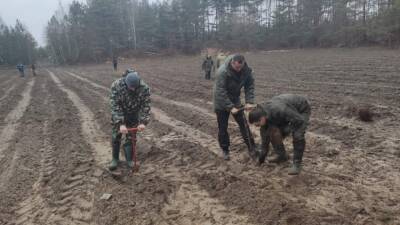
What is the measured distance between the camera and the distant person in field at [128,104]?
5063mm

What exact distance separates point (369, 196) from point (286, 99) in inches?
65.9

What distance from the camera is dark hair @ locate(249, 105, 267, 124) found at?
16.4ft

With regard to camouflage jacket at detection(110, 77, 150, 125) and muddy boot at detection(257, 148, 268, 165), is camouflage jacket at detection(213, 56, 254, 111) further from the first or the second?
camouflage jacket at detection(110, 77, 150, 125)

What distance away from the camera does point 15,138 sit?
8234 mm

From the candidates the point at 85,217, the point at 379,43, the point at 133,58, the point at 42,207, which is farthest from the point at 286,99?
the point at 133,58

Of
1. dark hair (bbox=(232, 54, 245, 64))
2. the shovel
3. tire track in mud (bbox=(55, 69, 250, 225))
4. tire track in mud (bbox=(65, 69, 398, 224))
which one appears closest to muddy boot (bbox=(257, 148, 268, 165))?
tire track in mud (bbox=(65, 69, 398, 224))

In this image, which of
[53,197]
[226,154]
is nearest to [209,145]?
[226,154]

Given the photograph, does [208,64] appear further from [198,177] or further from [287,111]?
[287,111]

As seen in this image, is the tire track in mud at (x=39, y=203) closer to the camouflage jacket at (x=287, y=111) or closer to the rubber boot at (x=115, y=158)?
the rubber boot at (x=115, y=158)

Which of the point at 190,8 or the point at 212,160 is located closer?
the point at 212,160

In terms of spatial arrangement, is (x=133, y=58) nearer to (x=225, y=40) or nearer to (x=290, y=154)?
(x=225, y=40)

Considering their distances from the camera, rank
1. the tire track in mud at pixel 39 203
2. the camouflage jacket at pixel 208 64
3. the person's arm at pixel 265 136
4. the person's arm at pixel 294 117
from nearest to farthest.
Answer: the tire track in mud at pixel 39 203 < the person's arm at pixel 294 117 < the person's arm at pixel 265 136 < the camouflage jacket at pixel 208 64

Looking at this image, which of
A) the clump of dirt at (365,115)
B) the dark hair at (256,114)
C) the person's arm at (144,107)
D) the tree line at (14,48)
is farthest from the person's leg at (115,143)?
the tree line at (14,48)

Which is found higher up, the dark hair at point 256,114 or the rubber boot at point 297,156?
the dark hair at point 256,114
